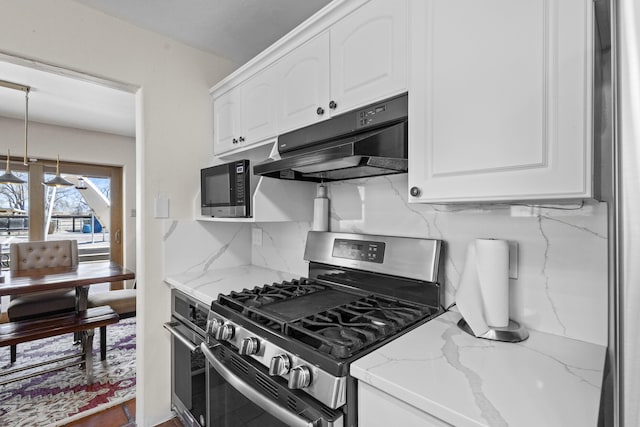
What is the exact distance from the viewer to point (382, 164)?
118 cm

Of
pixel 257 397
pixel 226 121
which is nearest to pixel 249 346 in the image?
pixel 257 397

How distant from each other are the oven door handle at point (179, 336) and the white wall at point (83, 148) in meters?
3.37

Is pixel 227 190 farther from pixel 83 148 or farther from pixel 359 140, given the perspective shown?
pixel 83 148

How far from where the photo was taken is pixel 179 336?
182cm

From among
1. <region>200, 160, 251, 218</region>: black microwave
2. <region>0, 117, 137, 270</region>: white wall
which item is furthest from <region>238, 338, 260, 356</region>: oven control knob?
<region>0, 117, 137, 270</region>: white wall

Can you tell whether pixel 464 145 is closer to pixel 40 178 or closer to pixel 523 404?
pixel 523 404

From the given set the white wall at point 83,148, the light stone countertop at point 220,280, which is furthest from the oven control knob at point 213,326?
the white wall at point 83,148

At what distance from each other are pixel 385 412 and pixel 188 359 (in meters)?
1.39

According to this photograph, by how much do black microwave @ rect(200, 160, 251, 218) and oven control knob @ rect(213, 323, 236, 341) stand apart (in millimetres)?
622

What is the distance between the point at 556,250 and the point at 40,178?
5491 mm

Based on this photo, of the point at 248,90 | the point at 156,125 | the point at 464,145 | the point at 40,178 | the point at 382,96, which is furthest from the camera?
the point at 40,178

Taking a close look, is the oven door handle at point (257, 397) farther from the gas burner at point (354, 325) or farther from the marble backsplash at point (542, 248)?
the marble backsplash at point (542, 248)

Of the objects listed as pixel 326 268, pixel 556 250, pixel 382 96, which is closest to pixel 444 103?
pixel 382 96

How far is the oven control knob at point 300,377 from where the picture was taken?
0.90 metres
